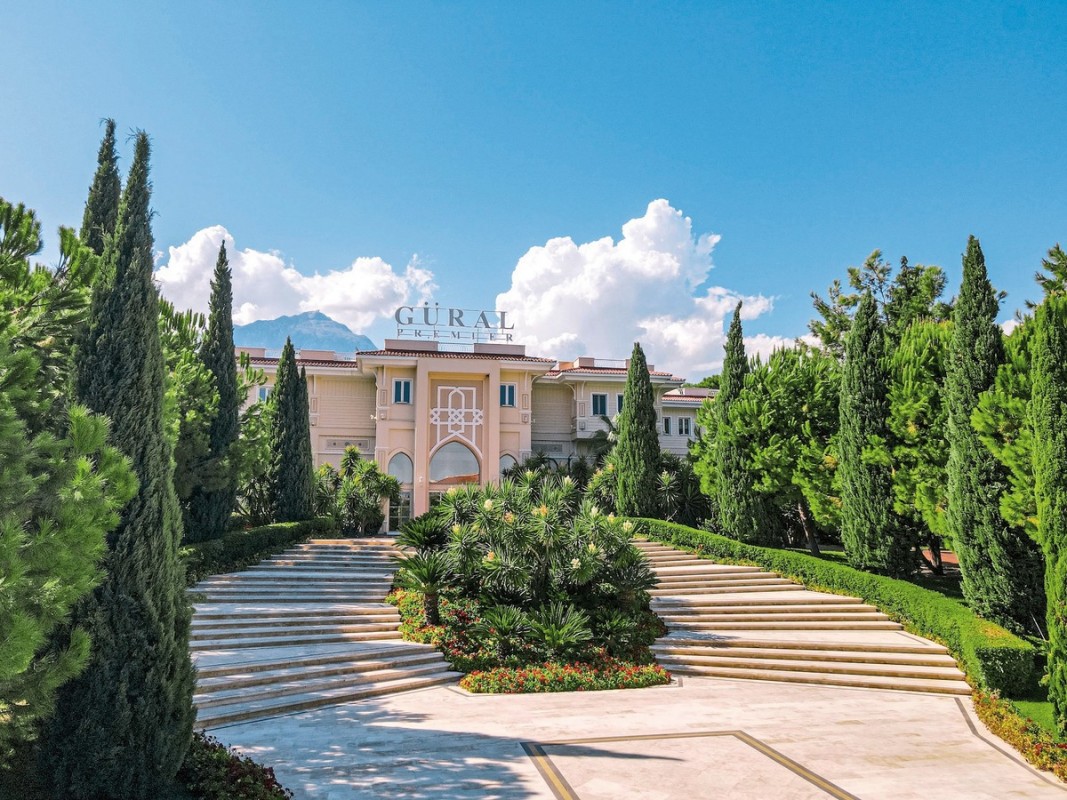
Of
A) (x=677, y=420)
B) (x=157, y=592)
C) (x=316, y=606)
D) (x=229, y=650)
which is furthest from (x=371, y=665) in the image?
(x=677, y=420)

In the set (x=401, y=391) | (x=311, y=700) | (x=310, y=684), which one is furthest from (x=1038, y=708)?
(x=401, y=391)

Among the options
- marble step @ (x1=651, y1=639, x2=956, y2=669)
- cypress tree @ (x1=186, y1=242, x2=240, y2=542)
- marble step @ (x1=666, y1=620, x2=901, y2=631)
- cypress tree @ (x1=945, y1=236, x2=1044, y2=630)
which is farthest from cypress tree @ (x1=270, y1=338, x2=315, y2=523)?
cypress tree @ (x1=945, y1=236, x2=1044, y2=630)

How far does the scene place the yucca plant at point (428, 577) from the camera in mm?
14656

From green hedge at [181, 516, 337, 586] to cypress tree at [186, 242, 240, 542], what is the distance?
28.1 inches

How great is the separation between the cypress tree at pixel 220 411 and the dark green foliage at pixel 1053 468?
19.5 metres

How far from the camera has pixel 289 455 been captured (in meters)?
26.9

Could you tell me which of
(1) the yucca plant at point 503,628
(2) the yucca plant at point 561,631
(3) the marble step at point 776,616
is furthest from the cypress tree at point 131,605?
(3) the marble step at point 776,616

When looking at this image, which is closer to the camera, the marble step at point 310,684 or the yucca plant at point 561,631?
the marble step at point 310,684

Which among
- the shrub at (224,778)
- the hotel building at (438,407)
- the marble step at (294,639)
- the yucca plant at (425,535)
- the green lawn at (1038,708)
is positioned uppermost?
the hotel building at (438,407)

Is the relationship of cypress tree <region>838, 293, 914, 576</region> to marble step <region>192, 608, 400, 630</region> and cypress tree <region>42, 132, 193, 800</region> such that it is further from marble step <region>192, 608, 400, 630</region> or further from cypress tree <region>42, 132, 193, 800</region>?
cypress tree <region>42, 132, 193, 800</region>

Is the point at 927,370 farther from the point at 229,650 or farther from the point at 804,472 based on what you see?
the point at 229,650

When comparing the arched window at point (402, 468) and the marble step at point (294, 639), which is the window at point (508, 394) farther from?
the marble step at point (294, 639)

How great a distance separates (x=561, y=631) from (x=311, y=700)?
5.03 metres

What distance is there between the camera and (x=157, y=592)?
22.7 ft
